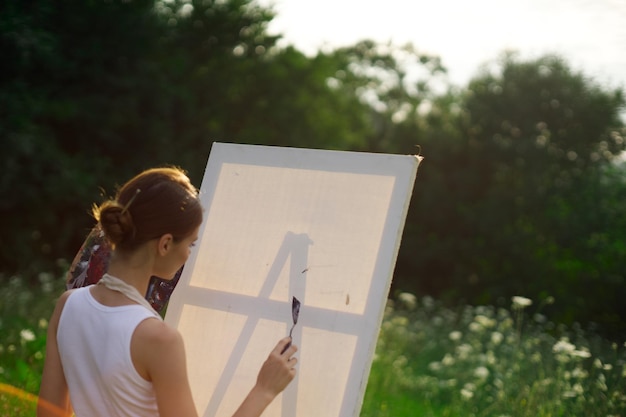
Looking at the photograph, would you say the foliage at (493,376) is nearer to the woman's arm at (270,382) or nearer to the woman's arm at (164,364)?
the woman's arm at (270,382)

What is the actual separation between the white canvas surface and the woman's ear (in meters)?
0.58

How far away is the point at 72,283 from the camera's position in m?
2.33

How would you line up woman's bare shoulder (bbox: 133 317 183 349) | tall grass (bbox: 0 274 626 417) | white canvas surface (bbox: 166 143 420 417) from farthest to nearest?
1. tall grass (bbox: 0 274 626 417)
2. white canvas surface (bbox: 166 143 420 417)
3. woman's bare shoulder (bbox: 133 317 183 349)

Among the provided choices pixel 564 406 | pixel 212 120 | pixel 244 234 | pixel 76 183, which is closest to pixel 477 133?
pixel 212 120

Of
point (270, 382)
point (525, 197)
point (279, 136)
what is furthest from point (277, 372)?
point (279, 136)

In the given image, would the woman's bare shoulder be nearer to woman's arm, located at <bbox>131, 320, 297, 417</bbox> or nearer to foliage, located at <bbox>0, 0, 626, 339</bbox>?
woman's arm, located at <bbox>131, 320, 297, 417</bbox>

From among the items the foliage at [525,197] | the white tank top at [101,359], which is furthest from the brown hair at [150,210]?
the foliage at [525,197]

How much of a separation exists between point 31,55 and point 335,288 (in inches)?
301

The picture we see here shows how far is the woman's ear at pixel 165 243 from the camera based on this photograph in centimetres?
165

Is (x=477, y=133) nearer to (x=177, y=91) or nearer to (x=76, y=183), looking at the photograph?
(x=177, y=91)

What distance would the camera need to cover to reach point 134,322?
1.60m

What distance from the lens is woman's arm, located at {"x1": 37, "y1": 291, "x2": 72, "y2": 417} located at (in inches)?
69.6

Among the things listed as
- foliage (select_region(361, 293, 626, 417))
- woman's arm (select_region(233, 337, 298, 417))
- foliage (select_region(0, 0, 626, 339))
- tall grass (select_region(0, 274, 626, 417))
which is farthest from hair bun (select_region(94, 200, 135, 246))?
foliage (select_region(0, 0, 626, 339))

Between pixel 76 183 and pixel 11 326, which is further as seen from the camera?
pixel 76 183
